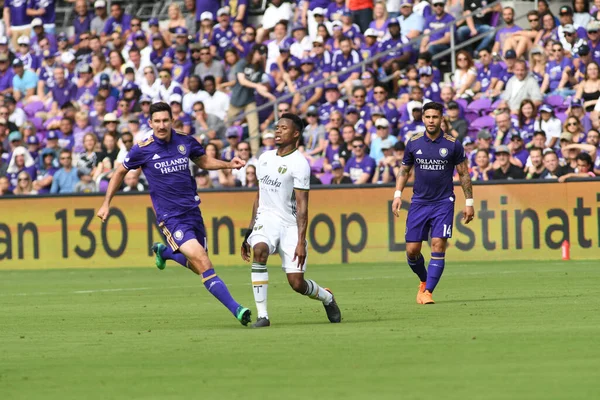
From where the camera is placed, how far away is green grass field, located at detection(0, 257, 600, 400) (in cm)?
798

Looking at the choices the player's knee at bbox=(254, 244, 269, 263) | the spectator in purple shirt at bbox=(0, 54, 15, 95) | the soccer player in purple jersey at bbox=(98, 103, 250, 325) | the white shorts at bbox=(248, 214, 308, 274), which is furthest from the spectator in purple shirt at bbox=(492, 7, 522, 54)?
the player's knee at bbox=(254, 244, 269, 263)

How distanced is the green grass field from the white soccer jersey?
1105mm

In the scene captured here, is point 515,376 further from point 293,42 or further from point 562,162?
point 293,42

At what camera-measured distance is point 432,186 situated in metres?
15.5

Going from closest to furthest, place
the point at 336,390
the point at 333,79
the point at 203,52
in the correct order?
the point at 336,390 → the point at 333,79 → the point at 203,52

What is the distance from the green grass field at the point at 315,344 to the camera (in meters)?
7.98

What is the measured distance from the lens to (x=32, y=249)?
1008 inches

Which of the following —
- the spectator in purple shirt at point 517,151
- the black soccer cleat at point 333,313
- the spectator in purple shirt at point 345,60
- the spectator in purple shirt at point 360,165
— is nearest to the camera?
the black soccer cleat at point 333,313

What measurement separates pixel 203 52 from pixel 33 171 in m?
4.58

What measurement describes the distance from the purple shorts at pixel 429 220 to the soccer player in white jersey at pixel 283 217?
3.31 m

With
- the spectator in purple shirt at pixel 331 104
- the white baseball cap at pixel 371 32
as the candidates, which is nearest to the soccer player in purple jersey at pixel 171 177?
the spectator in purple shirt at pixel 331 104

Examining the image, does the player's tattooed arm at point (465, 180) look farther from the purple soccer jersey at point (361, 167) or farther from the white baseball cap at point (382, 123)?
the white baseball cap at point (382, 123)

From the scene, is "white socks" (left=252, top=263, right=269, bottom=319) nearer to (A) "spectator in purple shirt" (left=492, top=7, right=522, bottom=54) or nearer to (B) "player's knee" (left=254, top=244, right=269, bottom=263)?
(B) "player's knee" (left=254, top=244, right=269, bottom=263)

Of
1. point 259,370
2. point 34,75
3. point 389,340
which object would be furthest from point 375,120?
point 259,370
